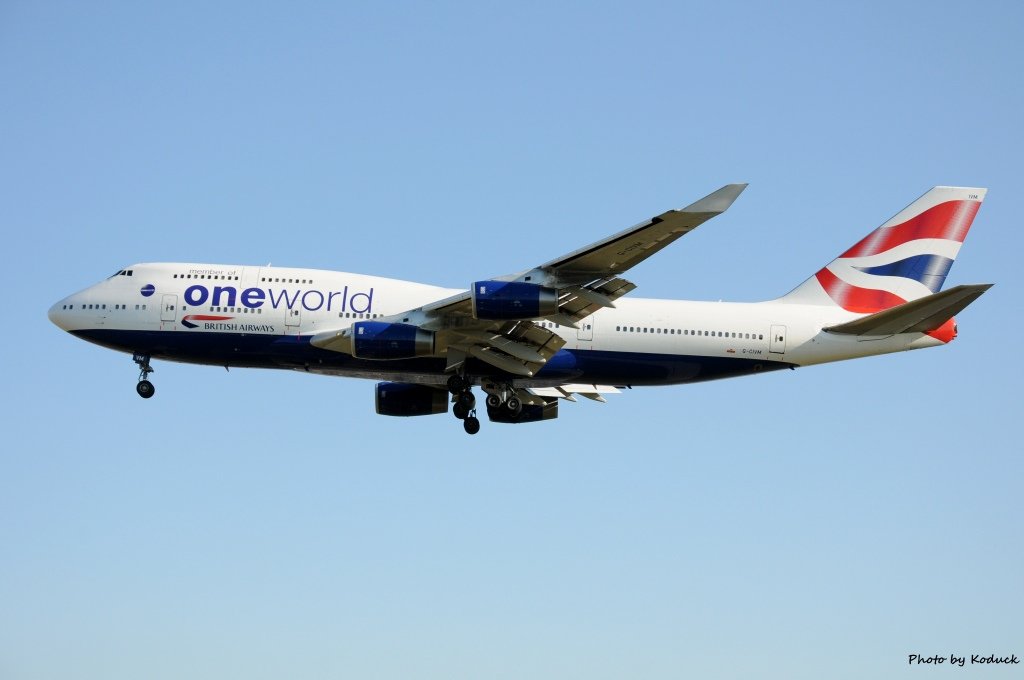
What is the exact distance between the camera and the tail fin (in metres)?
42.2

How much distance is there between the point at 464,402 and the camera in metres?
40.5

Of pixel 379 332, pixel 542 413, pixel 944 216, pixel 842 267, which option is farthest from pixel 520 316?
pixel 944 216

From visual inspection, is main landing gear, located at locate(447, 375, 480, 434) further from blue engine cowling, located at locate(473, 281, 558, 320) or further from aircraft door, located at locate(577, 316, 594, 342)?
blue engine cowling, located at locate(473, 281, 558, 320)

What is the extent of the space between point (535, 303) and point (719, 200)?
20.4ft

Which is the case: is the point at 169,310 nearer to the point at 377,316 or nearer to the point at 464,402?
the point at 377,316

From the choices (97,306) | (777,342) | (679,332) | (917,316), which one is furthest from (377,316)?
(917,316)

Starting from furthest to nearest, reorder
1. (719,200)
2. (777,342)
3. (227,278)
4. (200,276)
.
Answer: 1. (200,276)
2. (227,278)
3. (777,342)
4. (719,200)

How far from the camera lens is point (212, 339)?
39312 millimetres

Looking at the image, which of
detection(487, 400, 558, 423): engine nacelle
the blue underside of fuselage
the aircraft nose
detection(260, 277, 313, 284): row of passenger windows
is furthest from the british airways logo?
detection(487, 400, 558, 423): engine nacelle

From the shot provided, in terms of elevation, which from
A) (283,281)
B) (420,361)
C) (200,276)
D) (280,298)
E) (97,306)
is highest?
(200,276)

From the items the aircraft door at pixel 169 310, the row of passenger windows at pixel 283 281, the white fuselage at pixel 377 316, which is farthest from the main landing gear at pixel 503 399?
the aircraft door at pixel 169 310

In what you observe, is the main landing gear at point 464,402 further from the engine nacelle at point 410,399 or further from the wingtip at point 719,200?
the wingtip at point 719,200

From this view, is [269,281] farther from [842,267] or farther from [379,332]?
[842,267]

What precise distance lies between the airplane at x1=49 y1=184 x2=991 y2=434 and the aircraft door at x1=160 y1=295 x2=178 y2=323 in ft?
0.14
